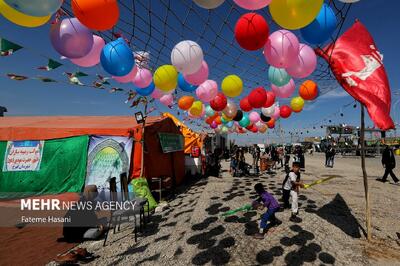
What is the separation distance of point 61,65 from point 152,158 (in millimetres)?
6340

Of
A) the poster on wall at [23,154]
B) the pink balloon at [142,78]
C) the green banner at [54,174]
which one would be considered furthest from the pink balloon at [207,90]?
the poster on wall at [23,154]

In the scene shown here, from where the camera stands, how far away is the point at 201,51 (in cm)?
585

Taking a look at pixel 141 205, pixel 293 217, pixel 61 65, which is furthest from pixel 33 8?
pixel 293 217

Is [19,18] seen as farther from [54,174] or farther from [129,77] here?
[54,174]

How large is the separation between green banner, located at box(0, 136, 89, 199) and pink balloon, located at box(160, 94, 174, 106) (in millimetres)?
3956

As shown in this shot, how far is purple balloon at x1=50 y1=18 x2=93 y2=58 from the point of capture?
4238mm

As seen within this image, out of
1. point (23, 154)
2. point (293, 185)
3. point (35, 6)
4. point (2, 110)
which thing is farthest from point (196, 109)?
point (2, 110)

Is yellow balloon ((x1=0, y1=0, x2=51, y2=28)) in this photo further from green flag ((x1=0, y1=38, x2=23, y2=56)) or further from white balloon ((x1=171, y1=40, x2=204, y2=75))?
white balloon ((x1=171, y1=40, x2=204, y2=75))

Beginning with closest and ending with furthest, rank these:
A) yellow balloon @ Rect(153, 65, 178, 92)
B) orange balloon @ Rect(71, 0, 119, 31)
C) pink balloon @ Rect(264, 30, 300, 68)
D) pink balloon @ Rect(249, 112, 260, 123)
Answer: orange balloon @ Rect(71, 0, 119, 31)
pink balloon @ Rect(264, 30, 300, 68)
yellow balloon @ Rect(153, 65, 178, 92)
pink balloon @ Rect(249, 112, 260, 123)

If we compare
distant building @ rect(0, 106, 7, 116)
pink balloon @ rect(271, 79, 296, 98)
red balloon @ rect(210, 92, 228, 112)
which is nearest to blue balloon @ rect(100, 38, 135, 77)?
red balloon @ rect(210, 92, 228, 112)

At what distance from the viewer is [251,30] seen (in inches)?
182

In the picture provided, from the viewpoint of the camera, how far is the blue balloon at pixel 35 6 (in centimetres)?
304

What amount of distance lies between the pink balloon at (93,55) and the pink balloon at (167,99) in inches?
151

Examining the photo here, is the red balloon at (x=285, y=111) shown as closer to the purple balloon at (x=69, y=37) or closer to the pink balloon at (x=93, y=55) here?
the pink balloon at (x=93, y=55)
